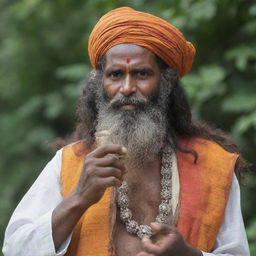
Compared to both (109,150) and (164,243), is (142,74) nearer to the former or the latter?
(109,150)

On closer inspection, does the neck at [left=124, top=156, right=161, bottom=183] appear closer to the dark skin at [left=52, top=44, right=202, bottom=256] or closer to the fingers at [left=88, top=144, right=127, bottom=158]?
the dark skin at [left=52, top=44, right=202, bottom=256]

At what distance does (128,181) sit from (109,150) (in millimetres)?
491

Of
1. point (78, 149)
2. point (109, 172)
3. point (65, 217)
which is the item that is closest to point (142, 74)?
point (78, 149)

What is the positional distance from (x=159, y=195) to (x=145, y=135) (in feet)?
0.96

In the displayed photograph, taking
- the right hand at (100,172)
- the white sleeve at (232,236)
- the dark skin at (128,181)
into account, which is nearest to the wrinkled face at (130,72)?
the dark skin at (128,181)

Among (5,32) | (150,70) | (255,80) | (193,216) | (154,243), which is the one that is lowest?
(154,243)

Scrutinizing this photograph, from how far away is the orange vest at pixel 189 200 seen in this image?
386 cm

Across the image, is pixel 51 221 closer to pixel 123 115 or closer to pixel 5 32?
pixel 123 115

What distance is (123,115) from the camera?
392cm

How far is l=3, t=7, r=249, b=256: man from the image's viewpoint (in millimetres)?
3832

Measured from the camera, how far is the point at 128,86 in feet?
12.7

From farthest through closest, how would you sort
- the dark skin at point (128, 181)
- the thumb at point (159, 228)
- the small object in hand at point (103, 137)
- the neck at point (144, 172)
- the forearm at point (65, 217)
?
1. the neck at point (144, 172)
2. the small object in hand at point (103, 137)
3. the forearm at point (65, 217)
4. the dark skin at point (128, 181)
5. the thumb at point (159, 228)

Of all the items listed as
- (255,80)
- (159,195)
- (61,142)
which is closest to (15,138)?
(255,80)

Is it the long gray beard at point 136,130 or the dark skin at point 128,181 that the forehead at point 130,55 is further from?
the long gray beard at point 136,130
